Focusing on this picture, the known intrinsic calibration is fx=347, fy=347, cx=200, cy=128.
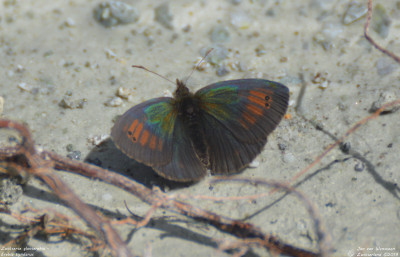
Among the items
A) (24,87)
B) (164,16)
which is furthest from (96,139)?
(164,16)

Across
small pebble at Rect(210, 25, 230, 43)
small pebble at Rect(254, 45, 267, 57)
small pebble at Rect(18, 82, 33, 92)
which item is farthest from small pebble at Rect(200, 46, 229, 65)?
small pebble at Rect(18, 82, 33, 92)

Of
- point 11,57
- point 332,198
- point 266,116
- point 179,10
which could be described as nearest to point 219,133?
point 266,116

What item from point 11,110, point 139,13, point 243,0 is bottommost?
point 11,110

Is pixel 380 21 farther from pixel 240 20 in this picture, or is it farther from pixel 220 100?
pixel 220 100

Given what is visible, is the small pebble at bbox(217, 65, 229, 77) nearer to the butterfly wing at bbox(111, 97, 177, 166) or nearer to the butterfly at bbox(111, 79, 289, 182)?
the butterfly at bbox(111, 79, 289, 182)

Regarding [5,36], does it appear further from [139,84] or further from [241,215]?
[241,215]

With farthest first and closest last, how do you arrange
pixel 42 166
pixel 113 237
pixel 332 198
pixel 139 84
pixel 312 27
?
pixel 312 27, pixel 139 84, pixel 332 198, pixel 42 166, pixel 113 237

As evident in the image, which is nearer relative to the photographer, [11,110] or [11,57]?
[11,110]

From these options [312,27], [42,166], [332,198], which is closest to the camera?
[42,166]

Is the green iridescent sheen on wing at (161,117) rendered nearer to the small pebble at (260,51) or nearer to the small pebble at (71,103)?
the small pebble at (71,103)
